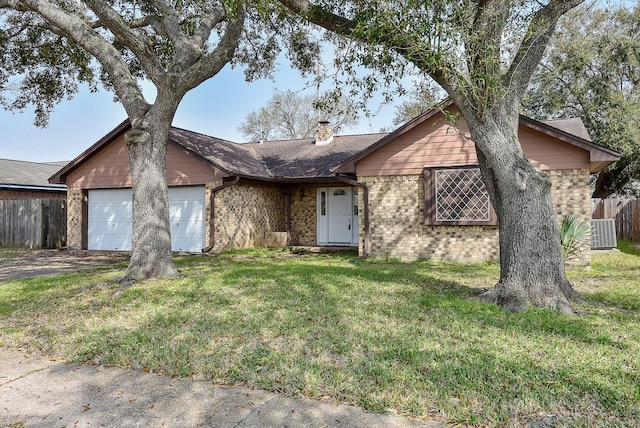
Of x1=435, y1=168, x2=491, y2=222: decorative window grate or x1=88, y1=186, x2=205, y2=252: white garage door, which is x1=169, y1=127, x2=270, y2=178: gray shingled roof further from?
x1=435, y1=168, x2=491, y2=222: decorative window grate

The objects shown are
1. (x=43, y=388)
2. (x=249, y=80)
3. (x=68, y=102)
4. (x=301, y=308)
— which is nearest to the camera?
(x=43, y=388)

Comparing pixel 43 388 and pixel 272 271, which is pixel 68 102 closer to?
pixel 272 271

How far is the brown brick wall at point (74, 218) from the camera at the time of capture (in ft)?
52.1

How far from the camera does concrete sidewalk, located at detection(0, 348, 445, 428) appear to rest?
298 cm

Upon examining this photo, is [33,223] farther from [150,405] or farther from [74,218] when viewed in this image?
[150,405]

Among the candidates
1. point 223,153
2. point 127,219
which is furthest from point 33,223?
point 223,153

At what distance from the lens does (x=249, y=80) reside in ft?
45.8

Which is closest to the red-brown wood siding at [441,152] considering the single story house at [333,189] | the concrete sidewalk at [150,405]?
the single story house at [333,189]

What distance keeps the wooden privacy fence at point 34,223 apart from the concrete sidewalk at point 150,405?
50.1 ft

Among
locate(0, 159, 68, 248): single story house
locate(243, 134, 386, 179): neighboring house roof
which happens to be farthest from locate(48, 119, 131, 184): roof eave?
locate(243, 134, 386, 179): neighboring house roof

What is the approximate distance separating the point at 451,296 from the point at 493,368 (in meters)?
3.02

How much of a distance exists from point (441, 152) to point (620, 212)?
11.6 m

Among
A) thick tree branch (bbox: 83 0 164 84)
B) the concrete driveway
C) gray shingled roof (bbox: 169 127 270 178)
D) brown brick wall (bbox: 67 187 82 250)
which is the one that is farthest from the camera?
brown brick wall (bbox: 67 187 82 250)

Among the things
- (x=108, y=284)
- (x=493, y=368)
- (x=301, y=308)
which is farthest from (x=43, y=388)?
(x=108, y=284)
